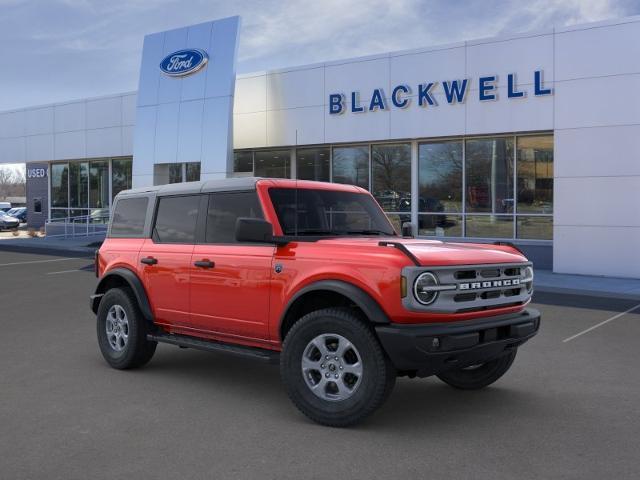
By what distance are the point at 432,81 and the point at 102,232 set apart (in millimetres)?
17210

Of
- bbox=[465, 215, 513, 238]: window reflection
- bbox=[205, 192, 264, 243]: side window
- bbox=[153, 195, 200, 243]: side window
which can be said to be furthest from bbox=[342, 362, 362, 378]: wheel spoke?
bbox=[465, 215, 513, 238]: window reflection

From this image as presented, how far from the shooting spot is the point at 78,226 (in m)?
31.0

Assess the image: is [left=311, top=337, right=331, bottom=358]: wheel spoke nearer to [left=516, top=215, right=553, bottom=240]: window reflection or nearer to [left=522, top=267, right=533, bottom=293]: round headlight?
[left=522, top=267, right=533, bottom=293]: round headlight

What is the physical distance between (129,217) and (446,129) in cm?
1324

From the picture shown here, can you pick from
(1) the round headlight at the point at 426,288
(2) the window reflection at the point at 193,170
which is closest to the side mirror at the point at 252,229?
(1) the round headlight at the point at 426,288

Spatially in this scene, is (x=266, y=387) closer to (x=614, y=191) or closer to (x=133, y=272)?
(x=133, y=272)

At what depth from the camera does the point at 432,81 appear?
18.9m

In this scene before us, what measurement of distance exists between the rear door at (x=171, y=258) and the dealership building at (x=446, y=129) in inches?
353

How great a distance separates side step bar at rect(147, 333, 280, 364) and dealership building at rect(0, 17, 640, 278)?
364 inches

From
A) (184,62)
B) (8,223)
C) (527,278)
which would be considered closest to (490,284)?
(527,278)

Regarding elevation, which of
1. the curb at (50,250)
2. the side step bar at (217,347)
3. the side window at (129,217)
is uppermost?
the side window at (129,217)

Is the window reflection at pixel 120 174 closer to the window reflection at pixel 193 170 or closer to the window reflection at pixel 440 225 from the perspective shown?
the window reflection at pixel 193 170

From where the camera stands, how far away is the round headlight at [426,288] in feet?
15.5

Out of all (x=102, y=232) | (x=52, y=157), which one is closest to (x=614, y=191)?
(x=102, y=232)
